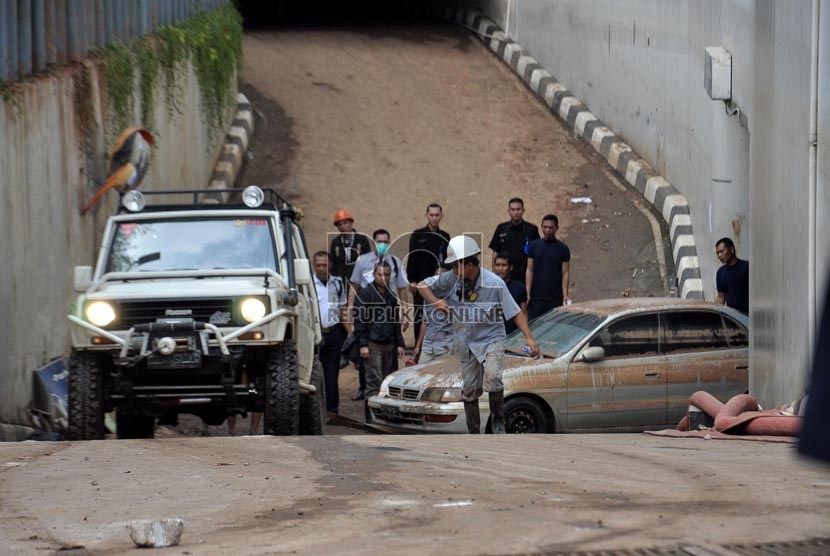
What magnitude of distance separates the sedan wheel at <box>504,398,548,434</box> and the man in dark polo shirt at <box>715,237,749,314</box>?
3201 millimetres

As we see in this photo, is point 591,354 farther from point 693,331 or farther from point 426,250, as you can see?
point 426,250

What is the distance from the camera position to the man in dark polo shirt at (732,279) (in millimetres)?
14188

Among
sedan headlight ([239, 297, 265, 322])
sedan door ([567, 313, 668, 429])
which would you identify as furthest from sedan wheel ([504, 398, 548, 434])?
sedan headlight ([239, 297, 265, 322])

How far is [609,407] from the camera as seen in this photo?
12227mm

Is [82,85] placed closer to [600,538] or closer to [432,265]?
[432,265]

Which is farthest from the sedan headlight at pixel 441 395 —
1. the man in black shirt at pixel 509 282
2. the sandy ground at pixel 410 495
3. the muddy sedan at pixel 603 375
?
the man in black shirt at pixel 509 282

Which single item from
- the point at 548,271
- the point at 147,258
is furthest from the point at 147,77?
the point at 147,258

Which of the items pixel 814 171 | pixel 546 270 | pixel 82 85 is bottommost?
pixel 546 270

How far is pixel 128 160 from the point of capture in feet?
53.2

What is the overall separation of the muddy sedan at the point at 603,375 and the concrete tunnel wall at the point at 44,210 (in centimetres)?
346

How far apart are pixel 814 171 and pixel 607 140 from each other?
14375mm

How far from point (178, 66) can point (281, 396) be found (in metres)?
11.2

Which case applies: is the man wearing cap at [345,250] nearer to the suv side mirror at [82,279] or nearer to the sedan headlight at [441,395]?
the sedan headlight at [441,395]

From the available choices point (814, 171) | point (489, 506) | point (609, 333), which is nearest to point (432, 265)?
point (609, 333)
